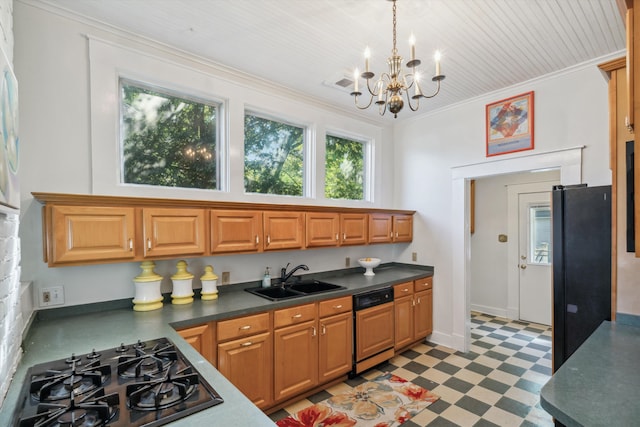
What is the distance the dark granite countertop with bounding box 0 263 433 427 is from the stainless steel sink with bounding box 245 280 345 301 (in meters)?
0.12

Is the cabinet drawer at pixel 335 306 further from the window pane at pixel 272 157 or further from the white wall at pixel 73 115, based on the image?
the window pane at pixel 272 157

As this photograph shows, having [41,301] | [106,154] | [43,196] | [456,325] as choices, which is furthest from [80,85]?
[456,325]

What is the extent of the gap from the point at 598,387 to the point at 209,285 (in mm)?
2337

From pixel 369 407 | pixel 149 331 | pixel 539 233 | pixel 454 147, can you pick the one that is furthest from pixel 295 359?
pixel 539 233

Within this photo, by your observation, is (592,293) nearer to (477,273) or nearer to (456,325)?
(456,325)

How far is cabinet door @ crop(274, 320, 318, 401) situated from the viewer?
→ 2406mm

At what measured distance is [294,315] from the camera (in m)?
2.51

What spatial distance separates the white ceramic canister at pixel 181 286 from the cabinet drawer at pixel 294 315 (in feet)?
2.22

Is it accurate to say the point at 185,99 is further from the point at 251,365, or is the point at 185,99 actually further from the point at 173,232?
the point at 251,365

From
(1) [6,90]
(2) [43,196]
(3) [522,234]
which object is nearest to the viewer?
(1) [6,90]

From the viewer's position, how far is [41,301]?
6.49 ft

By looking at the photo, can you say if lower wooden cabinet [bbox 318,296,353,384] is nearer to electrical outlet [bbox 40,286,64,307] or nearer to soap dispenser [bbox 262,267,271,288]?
soap dispenser [bbox 262,267,271,288]

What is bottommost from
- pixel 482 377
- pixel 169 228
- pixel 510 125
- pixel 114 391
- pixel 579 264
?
pixel 482 377

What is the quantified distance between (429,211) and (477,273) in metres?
1.95
